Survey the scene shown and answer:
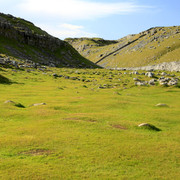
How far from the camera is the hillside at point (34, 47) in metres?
118

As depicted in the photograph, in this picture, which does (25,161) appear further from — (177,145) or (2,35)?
(2,35)

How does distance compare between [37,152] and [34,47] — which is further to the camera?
[34,47]

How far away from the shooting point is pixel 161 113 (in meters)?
29.7

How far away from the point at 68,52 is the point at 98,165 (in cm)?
15191

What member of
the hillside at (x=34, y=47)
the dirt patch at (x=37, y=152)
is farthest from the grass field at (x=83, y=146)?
the hillside at (x=34, y=47)

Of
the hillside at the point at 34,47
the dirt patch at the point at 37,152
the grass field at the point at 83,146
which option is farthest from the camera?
→ the hillside at the point at 34,47

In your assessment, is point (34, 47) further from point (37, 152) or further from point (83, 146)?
point (37, 152)

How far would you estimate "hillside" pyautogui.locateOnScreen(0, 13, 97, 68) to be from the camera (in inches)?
4626

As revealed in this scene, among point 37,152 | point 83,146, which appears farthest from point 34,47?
point 37,152

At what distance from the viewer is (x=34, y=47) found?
138 meters

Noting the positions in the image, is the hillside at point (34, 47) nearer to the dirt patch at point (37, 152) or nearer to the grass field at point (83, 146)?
the grass field at point (83, 146)

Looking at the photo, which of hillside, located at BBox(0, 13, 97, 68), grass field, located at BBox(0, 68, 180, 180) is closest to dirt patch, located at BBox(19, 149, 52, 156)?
grass field, located at BBox(0, 68, 180, 180)

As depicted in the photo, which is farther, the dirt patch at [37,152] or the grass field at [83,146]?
the dirt patch at [37,152]

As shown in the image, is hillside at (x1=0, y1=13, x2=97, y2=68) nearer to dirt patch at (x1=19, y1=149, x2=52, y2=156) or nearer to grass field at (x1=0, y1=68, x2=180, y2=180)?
grass field at (x1=0, y1=68, x2=180, y2=180)
